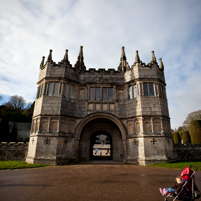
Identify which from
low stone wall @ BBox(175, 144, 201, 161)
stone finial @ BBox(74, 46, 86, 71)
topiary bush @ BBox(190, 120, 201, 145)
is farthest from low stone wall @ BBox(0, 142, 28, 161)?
topiary bush @ BBox(190, 120, 201, 145)

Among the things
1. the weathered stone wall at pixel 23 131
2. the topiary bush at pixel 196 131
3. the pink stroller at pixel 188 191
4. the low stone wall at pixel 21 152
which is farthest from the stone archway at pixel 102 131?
the weathered stone wall at pixel 23 131

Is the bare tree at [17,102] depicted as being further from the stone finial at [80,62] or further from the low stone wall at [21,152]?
the stone finial at [80,62]

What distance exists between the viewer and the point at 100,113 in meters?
15.3

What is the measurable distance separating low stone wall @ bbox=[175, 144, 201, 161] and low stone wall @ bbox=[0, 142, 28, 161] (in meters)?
15.7

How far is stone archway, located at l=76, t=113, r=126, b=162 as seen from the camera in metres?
15.2

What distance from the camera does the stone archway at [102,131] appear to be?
1516 centimetres

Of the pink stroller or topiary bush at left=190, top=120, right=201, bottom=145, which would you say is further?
topiary bush at left=190, top=120, right=201, bottom=145

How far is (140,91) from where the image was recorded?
14.9m

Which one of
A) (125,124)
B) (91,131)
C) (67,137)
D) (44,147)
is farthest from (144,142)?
(44,147)

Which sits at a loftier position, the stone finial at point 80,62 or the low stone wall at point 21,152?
the stone finial at point 80,62

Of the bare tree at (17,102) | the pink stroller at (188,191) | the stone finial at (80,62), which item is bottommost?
the pink stroller at (188,191)

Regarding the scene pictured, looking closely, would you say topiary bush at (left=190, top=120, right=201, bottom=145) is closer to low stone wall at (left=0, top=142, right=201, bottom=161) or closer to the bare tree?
low stone wall at (left=0, top=142, right=201, bottom=161)

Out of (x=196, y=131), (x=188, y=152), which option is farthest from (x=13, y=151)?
(x=196, y=131)

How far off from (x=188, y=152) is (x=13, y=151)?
59.8 feet
